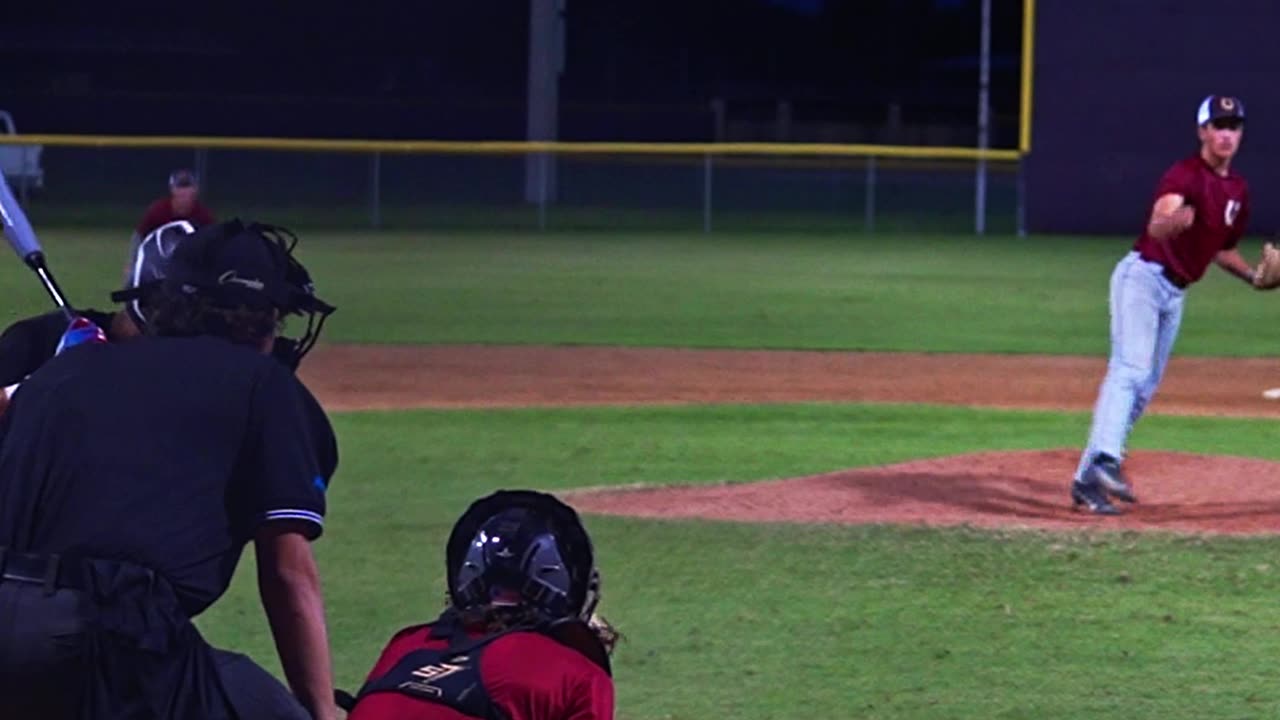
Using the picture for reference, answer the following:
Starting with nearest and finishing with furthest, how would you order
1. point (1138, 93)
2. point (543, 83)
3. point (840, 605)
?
point (840, 605), point (1138, 93), point (543, 83)

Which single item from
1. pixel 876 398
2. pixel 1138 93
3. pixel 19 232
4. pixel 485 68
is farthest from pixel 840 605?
pixel 485 68

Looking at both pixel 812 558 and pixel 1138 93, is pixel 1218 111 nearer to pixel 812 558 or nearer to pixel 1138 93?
pixel 812 558

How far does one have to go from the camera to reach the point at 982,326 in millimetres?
21141

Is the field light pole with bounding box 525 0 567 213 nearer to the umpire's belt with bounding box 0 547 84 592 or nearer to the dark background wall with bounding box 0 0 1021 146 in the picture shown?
the dark background wall with bounding box 0 0 1021 146

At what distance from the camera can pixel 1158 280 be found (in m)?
10.1

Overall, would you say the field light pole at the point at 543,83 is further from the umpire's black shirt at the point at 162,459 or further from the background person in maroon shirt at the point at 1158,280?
the umpire's black shirt at the point at 162,459

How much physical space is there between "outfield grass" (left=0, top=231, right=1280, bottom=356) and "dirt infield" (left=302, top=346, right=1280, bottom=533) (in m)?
1.12

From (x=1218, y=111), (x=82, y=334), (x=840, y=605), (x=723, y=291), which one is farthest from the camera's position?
(x=723, y=291)

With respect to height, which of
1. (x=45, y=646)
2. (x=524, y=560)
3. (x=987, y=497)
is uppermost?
(x=524, y=560)

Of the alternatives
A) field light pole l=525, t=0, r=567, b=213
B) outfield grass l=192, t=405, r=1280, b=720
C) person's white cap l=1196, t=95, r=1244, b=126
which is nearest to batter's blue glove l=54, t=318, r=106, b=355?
outfield grass l=192, t=405, r=1280, b=720

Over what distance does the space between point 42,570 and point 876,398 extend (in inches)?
493

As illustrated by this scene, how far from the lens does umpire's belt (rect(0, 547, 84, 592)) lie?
11.9 ft

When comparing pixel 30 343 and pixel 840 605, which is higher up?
pixel 30 343

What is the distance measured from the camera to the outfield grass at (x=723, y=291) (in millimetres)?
20078
